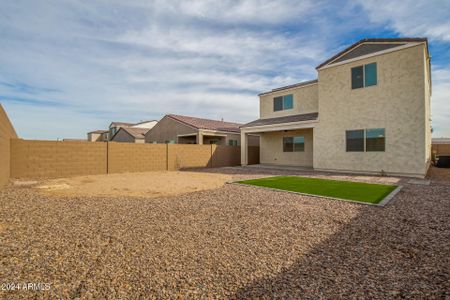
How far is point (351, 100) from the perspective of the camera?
12672 millimetres

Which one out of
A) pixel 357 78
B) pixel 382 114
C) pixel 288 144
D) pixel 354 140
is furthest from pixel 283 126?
pixel 382 114

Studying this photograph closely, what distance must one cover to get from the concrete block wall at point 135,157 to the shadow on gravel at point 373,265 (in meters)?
13.1

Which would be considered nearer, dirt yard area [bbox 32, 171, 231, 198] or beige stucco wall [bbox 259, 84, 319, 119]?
dirt yard area [bbox 32, 171, 231, 198]

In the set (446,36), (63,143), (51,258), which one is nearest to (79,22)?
(63,143)

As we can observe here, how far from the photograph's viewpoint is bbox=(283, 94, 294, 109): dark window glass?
17411mm

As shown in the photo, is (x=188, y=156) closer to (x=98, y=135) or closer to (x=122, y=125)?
(x=122, y=125)

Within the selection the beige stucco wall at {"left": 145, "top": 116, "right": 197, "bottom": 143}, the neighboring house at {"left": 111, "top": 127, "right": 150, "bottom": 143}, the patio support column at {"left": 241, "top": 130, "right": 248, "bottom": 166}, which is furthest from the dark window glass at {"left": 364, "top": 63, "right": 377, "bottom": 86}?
the neighboring house at {"left": 111, "top": 127, "right": 150, "bottom": 143}

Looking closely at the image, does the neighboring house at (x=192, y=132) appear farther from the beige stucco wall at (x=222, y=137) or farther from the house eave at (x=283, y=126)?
the house eave at (x=283, y=126)

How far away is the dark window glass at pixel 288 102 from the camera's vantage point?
57.1 ft

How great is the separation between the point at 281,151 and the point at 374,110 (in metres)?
7.75

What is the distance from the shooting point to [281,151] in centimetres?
1842

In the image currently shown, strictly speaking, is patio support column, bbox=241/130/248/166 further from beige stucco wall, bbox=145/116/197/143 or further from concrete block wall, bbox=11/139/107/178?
concrete block wall, bbox=11/139/107/178

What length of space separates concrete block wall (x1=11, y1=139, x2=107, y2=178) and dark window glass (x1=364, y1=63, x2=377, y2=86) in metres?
16.0

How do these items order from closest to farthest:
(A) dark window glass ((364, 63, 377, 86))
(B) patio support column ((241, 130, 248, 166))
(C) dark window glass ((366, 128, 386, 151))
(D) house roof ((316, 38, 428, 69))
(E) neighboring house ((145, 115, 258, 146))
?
(D) house roof ((316, 38, 428, 69)), (C) dark window glass ((366, 128, 386, 151)), (A) dark window glass ((364, 63, 377, 86)), (B) patio support column ((241, 130, 248, 166)), (E) neighboring house ((145, 115, 258, 146))
